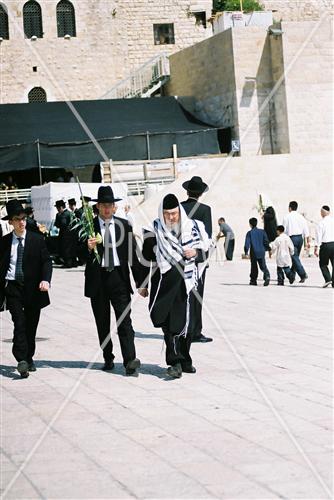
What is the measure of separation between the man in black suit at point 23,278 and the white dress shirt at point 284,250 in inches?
354

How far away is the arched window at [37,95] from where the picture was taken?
4828 centimetres

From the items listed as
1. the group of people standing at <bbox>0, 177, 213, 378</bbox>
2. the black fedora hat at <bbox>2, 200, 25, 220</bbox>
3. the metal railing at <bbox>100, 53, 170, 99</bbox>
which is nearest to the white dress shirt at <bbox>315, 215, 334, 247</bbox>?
the group of people standing at <bbox>0, 177, 213, 378</bbox>

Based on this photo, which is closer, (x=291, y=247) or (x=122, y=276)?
(x=122, y=276)

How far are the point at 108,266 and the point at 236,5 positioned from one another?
52.3 metres

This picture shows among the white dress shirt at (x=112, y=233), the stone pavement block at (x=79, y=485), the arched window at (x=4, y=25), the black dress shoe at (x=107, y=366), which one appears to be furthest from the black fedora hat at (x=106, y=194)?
the arched window at (x=4, y=25)

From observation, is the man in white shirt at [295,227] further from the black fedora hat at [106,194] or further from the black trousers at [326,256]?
the black fedora hat at [106,194]

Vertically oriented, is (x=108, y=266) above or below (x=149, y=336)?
above

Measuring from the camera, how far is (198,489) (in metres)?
5.52

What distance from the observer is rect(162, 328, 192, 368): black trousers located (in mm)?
8875

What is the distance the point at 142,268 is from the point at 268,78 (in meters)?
28.4

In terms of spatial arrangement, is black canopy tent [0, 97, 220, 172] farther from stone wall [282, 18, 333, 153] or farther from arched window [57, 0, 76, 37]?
arched window [57, 0, 76, 37]

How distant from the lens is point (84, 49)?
48875mm

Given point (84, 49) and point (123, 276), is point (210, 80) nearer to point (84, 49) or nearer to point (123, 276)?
point (84, 49)

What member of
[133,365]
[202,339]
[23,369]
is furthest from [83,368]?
[202,339]
